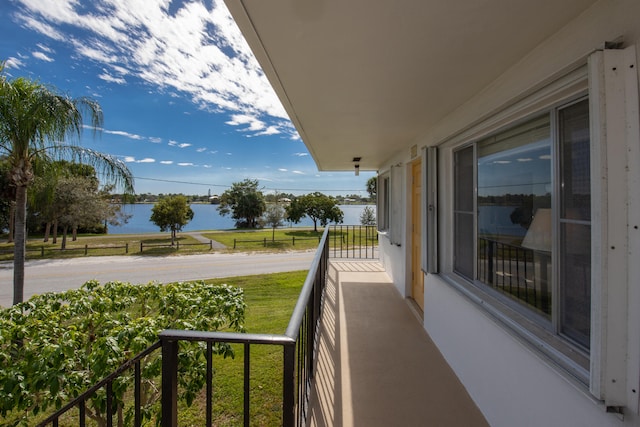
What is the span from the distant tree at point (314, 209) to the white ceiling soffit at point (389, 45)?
19687 millimetres

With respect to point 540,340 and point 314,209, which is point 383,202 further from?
point 314,209

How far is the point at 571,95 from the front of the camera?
1278 mm

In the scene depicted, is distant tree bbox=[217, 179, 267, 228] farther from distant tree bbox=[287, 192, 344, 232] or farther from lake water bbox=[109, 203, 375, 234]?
distant tree bbox=[287, 192, 344, 232]

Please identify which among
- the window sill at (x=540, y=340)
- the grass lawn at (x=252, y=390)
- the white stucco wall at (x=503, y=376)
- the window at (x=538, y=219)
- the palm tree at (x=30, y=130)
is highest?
the palm tree at (x=30, y=130)

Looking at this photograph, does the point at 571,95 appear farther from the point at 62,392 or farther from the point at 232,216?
the point at 232,216

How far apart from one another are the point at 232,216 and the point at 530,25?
26.0 metres

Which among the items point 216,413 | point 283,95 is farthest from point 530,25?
point 216,413

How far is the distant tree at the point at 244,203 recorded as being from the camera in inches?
984

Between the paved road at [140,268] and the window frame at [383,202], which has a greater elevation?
the window frame at [383,202]

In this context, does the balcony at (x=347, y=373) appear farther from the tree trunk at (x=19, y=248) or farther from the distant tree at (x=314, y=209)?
the distant tree at (x=314, y=209)

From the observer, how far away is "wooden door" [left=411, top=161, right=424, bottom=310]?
3.83m

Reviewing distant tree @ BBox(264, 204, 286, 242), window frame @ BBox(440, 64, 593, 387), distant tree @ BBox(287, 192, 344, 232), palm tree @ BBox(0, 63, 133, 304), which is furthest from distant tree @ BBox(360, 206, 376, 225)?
window frame @ BBox(440, 64, 593, 387)

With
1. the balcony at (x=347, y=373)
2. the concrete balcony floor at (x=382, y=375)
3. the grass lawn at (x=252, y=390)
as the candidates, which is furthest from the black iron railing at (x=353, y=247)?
the balcony at (x=347, y=373)

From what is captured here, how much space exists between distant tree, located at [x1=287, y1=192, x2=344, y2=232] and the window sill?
1995 cm
